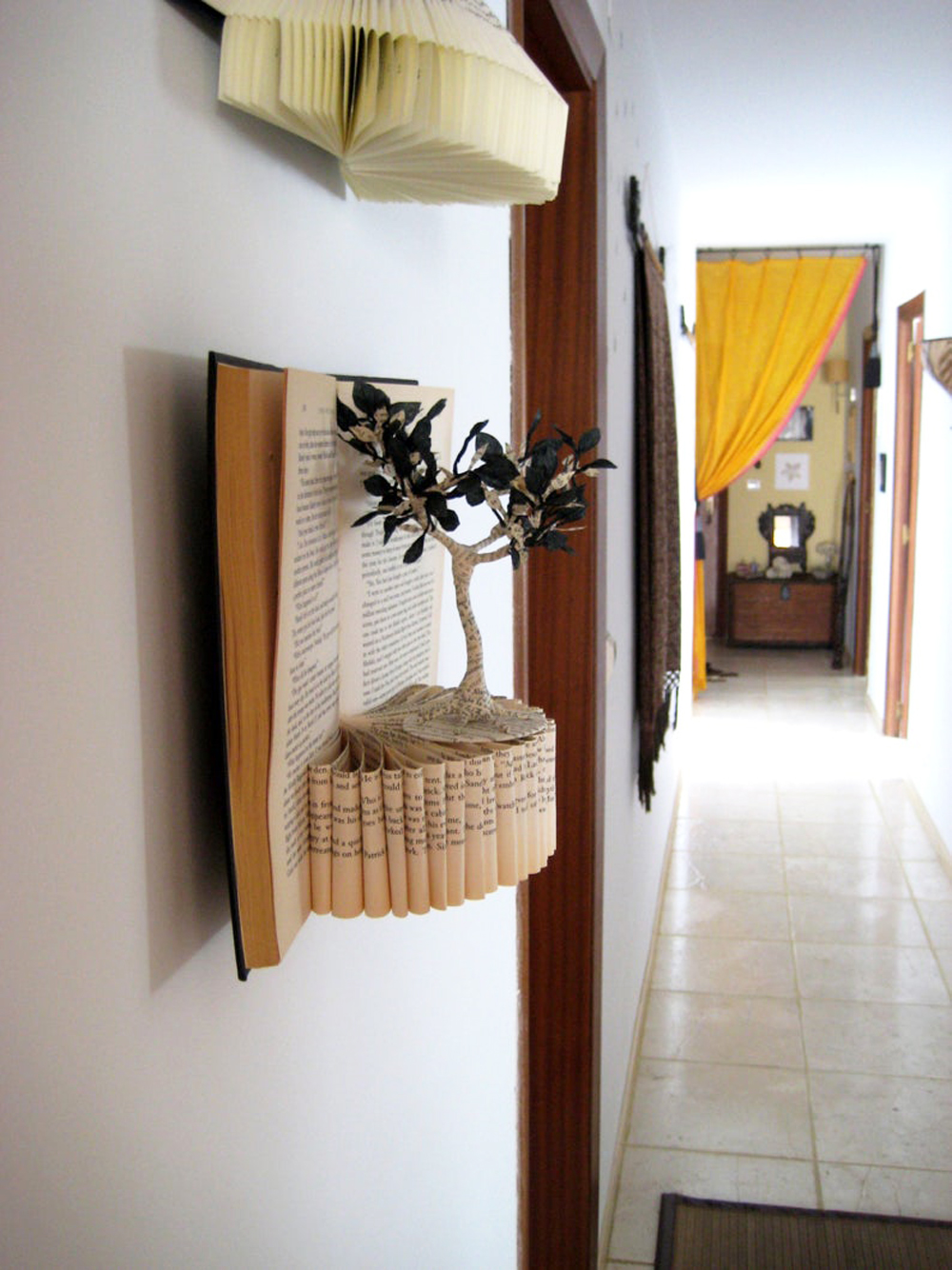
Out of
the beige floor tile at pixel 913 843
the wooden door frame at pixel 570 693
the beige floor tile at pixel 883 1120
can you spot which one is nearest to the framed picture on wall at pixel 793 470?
the beige floor tile at pixel 913 843

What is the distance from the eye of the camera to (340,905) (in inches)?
28.4

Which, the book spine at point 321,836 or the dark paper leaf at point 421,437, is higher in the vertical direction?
the dark paper leaf at point 421,437

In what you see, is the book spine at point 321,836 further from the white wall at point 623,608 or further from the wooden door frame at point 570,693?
the white wall at point 623,608

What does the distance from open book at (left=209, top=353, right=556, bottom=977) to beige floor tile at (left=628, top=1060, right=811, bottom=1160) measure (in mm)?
2267

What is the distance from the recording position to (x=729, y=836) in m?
4.89

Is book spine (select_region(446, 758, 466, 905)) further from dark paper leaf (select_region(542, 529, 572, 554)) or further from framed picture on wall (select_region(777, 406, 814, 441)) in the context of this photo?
framed picture on wall (select_region(777, 406, 814, 441))

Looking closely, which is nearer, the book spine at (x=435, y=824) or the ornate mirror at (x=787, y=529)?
the book spine at (x=435, y=824)

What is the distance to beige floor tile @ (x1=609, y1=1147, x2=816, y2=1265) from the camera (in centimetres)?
255

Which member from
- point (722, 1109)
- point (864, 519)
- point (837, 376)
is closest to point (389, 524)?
point (722, 1109)

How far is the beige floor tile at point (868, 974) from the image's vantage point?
3504 millimetres

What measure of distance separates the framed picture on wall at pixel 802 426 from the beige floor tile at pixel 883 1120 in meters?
6.62

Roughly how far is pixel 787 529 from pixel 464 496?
8695 millimetres

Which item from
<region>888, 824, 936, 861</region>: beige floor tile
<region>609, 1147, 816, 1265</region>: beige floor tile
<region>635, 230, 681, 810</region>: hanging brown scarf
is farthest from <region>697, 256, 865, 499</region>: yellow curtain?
<region>609, 1147, 816, 1265</region>: beige floor tile

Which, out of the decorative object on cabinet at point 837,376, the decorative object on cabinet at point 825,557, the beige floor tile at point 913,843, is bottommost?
the beige floor tile at point 913,843
